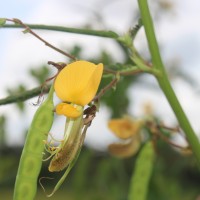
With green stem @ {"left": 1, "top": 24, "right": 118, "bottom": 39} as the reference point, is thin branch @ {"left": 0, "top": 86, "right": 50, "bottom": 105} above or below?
below

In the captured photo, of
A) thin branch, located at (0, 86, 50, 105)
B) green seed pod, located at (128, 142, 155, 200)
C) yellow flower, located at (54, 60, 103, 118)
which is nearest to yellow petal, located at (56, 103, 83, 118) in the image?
yellow flower, located at (54, 60, 103, 118)

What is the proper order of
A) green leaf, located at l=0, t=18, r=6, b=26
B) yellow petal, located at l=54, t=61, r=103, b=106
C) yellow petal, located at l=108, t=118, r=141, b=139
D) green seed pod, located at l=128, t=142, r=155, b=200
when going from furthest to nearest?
yellow petal, located at l=108, t=118, r=141, b=139 < green seed pod, located at l=128, t=142, r=155, b=200 < green leaf, located at l=0, t=18, r=6, b=26 < yellow petal, located at l=54, t=61, r=103, b=106

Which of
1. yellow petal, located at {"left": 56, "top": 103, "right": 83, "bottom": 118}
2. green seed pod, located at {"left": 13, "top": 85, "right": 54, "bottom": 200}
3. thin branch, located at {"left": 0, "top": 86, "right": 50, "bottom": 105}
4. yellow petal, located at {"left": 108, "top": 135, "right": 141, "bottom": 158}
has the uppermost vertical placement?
thin branch, located at {"left": 0, "top": 86, "right": 50, "bottom": 105}

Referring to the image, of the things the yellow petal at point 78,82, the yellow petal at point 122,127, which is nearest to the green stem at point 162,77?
the yellow petal at point 78,82

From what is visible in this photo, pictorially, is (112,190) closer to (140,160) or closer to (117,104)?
(117,104)

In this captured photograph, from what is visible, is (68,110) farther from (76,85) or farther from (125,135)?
(125,135)

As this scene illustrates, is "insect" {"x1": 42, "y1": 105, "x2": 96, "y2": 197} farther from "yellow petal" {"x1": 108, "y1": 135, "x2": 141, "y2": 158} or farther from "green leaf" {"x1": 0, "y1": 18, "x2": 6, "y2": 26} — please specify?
"yellow petal" {"x1": 108, "y1": 135, "x2": 141, "y2": 158}

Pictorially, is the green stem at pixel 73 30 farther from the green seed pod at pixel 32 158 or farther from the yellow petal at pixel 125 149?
the yellow petal at pixel 125 149
